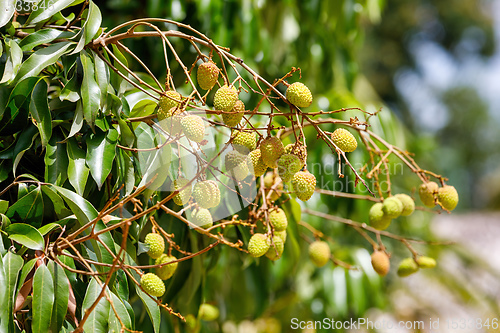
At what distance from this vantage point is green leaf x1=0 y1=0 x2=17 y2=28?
633 millimetres

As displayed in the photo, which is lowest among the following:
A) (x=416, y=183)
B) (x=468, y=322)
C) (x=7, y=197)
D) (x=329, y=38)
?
(x=468, y=322)

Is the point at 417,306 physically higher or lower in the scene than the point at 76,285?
lower

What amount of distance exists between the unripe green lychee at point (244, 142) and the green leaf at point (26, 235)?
0.94 ft

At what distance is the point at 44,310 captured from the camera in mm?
574

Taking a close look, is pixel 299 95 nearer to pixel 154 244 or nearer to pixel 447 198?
pixel 154 244

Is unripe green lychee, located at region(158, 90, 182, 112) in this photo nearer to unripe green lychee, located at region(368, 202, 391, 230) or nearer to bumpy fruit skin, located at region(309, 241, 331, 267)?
unripe green lychee, located at region(368, 202, 391, 230)

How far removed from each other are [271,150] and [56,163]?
31 centimetres

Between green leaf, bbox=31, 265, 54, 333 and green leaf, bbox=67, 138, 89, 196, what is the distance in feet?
0.40

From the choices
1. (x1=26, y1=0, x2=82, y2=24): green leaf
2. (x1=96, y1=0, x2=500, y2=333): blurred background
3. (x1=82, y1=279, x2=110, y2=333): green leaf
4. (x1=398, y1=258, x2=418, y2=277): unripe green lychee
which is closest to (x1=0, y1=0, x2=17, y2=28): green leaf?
(x1=26, y1=0, x2=82, y2=24): green leaf

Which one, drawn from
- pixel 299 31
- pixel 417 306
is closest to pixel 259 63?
pixel 299 31

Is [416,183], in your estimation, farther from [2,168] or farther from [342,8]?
[2,168]

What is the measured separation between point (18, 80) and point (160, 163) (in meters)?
0.23

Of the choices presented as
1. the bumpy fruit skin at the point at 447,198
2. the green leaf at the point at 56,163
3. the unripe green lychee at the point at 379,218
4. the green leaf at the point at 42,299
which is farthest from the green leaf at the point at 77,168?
the bumpy fruit skin at the point at 447,198

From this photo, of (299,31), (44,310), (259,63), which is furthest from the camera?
(299,31)
